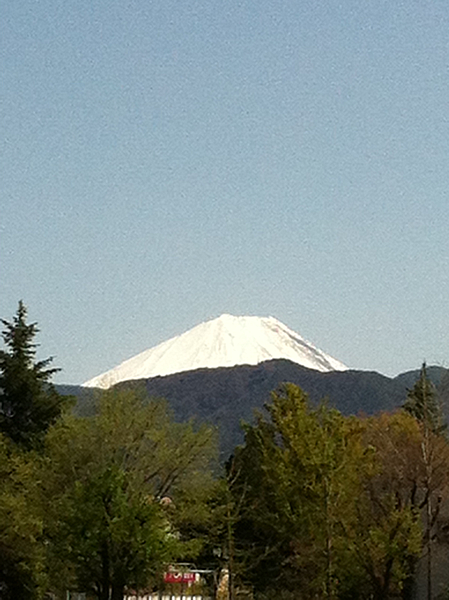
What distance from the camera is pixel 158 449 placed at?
48.0m

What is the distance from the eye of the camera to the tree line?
43.8 m

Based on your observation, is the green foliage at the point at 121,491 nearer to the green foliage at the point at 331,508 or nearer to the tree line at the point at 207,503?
the tree line at the point at 207,503

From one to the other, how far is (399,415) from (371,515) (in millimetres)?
9017

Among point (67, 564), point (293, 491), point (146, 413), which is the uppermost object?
point (146, 413)

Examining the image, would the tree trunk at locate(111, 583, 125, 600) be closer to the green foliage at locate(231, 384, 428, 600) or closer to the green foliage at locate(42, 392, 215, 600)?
the green foliage at locate(42, 392, 215, 600)

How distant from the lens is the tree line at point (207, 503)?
43844mm

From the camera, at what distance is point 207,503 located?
5094 centimetres

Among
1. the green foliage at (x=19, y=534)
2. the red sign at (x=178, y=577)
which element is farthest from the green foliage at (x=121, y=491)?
the red sign at (x=178, y=577)

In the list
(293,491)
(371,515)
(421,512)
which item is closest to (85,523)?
(293,491)

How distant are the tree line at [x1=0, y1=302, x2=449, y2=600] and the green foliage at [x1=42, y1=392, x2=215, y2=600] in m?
0.06

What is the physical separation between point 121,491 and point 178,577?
9.68 meters

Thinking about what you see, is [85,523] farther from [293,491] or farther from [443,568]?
[443,568]

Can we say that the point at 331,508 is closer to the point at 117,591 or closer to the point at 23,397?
the point at 117,591

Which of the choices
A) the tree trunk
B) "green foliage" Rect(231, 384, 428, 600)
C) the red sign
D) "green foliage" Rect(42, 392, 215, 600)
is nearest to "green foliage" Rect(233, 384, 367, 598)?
"green foliage" Rect(231, 384, 428, 600)
